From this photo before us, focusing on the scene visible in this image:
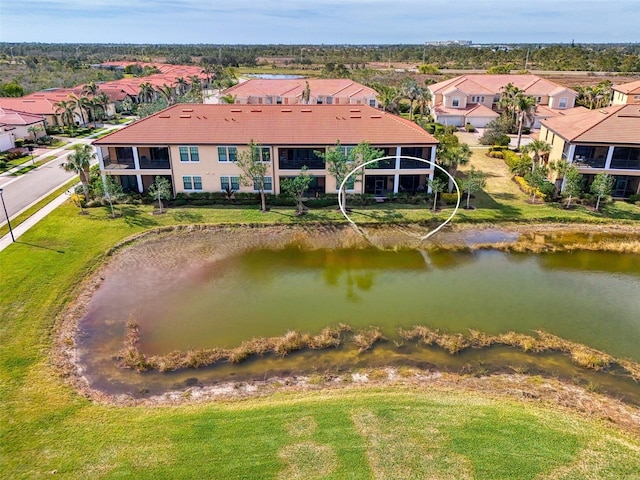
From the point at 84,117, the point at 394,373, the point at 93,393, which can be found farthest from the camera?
the point at 84,117

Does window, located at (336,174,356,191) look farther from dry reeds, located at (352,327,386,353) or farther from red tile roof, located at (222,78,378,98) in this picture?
red tile roof, located at (222,78,378,98)

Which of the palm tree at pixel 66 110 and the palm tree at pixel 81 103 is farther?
the palm tree at pixel 81 103

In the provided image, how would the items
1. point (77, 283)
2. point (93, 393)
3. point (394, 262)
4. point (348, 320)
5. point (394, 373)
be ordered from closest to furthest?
point (93, 393), point (394, 373), point (348, 320), point (77, 283), point (394, 262)

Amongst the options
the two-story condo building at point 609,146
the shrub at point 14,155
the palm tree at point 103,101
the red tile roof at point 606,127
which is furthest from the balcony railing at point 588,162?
the palm tree at point 103,101

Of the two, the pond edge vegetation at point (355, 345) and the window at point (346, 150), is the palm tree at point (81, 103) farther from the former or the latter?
the pond edge vegetation at point (355, 345)

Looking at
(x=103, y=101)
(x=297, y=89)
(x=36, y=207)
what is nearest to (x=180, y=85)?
(x=103, y=101)

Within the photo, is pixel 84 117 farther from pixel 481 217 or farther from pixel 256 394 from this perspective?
pixel 256 394

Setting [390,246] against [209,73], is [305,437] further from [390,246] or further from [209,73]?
[209,73]

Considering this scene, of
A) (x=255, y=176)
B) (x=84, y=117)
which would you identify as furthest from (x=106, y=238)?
(x=84, y=117)
